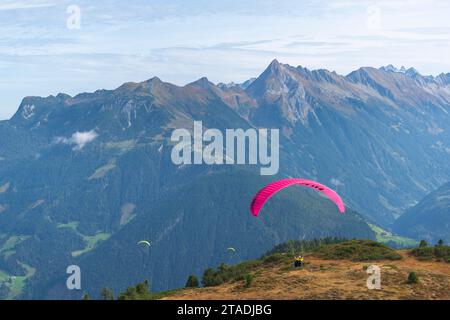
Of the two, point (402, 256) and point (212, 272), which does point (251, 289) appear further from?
point (402, 256)

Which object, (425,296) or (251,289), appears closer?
(425,296)
